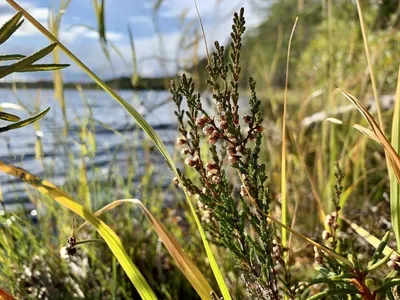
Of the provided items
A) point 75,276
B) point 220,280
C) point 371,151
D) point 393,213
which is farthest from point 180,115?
point 371,151

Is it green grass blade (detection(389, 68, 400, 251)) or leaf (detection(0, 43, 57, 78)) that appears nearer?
leaf (detection(0, 43, 57, 78))

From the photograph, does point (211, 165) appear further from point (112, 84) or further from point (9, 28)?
point (112, 84)

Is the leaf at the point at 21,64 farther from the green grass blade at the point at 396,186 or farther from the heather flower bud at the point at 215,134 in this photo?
the green grass blade at the point at 396,186

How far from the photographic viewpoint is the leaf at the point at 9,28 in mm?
480

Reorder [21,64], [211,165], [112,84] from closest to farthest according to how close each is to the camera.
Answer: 1. [21,64]
2. [211,165]
3. [112,84]

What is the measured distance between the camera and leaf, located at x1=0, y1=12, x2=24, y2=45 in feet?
1.58

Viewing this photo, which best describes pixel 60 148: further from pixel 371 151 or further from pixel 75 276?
pixel 371 151

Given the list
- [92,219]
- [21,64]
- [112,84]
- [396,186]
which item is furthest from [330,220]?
[112,84]

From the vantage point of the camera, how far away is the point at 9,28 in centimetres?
49

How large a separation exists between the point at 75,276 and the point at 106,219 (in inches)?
12.3

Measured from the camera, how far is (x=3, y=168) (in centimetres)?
58

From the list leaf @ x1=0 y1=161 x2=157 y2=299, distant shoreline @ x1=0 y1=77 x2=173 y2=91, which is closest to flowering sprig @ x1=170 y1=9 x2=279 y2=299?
leaf @ x1=0 y1=161 x2=157 y2=299

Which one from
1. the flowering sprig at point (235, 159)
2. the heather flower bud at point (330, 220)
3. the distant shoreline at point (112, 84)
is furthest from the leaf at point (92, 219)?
the distant shoreline at point (112, 84)

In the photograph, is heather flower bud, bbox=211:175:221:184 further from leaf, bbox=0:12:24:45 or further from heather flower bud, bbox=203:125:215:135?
leaf, bbox=0:12:24:45
